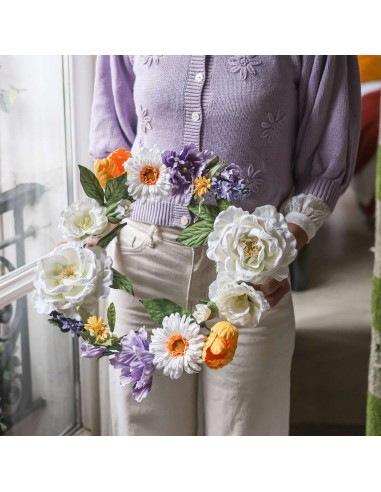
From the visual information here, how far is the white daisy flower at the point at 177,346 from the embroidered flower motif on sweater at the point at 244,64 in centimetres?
40

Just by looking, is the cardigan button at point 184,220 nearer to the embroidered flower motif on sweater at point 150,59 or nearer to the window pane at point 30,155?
the embroidered flower motif on sweater at point 150,59

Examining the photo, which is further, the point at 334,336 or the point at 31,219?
the point at 334,336

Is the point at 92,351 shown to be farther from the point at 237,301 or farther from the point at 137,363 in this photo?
the point at 237,301

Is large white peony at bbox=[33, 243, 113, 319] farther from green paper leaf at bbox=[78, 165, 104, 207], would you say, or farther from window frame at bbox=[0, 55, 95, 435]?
window frame at bbox=[0, 55, 95, 435]

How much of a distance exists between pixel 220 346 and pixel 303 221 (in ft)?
1.12

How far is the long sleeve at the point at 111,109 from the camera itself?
48.3 inches

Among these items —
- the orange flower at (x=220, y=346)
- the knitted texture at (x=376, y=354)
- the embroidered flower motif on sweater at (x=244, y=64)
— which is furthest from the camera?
the knitted texture at (x=376, y=354)

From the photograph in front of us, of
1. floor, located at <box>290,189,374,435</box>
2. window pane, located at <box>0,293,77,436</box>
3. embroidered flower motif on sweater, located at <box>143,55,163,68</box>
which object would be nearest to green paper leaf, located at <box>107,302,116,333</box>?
embroidered flower motif on sweater, located at <box>143,55,163,68</box>

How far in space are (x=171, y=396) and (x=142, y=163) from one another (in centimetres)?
47

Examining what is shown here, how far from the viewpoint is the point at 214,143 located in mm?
1101

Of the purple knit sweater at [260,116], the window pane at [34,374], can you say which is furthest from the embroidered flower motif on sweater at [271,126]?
the window pane at [34,374]

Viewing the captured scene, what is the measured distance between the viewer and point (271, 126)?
3.60ft

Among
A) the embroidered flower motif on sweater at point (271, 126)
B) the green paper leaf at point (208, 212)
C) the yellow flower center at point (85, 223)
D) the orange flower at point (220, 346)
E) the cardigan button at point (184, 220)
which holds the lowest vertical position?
the orange flower at point (220, 346)

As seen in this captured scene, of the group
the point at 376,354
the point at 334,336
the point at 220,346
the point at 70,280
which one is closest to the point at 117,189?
the point at 70,280
